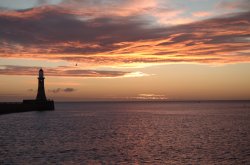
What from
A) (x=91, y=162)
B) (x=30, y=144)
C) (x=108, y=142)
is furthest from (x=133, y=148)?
(x=30, y=144)

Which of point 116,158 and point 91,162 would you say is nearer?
point 91,162

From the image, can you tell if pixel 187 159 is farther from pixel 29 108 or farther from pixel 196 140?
pixel 29 108

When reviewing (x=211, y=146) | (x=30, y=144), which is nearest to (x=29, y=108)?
(x=30, y=144)

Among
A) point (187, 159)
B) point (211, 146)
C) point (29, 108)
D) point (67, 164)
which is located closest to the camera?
point (67, 164)

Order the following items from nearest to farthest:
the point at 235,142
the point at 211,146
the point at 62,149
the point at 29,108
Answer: the point at 62,149
the point at 211,146
the point at 235,142
the point at 29,108

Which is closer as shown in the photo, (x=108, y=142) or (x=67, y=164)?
(x=67, y=164)

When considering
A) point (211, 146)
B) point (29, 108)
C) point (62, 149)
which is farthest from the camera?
point (29, 108)

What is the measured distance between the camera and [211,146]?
42.2 metres

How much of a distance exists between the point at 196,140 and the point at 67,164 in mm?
22409

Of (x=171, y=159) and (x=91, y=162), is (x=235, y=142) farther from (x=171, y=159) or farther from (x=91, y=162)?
(x=91, y=162)

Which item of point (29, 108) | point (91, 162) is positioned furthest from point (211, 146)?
point (29, 108)

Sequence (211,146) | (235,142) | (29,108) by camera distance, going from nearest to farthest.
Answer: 1. (211,146)
2. (235,142)
3. (29,108)

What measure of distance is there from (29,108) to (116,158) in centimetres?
9690

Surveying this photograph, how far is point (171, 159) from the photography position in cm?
3384
